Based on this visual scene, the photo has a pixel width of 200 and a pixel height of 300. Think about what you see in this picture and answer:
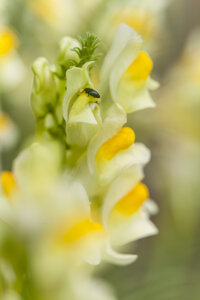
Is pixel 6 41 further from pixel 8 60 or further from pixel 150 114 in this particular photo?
pixel 150 114

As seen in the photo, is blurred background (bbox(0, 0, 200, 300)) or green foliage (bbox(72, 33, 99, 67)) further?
blurred background (bbox(0, 0, 200, 300))

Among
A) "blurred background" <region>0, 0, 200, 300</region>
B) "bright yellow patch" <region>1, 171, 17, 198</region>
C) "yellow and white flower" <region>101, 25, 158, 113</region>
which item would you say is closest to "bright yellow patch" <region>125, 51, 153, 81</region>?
"yellow and white flower" <region>101, 25, 158, 113</region>

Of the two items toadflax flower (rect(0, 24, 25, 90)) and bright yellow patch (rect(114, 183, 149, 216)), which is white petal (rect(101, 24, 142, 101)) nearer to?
bright yellow patch (rect(114, 183, 149, 216))

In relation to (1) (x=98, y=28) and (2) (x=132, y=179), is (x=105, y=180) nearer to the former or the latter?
(2) (x=132, y=179)

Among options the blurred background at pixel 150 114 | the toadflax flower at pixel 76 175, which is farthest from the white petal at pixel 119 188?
the blurred background at pixel 150 114

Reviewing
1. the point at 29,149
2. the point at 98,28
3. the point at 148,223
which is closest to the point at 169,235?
the point at 98,28

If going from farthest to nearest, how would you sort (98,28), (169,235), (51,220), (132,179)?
(169,235), (98,28), (132,179), (51,220)

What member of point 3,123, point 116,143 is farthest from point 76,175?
point 3,123
